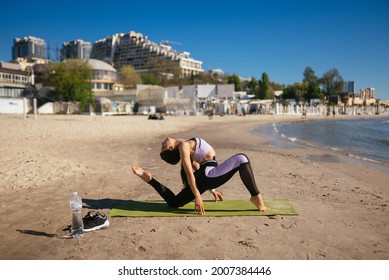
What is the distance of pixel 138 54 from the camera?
162625mm

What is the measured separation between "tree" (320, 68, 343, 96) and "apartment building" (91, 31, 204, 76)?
57696 millimetres

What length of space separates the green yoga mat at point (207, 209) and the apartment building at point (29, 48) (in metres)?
140

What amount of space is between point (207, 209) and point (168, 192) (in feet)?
2.22

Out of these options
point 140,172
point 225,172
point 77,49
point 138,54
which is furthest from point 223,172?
point 77,49

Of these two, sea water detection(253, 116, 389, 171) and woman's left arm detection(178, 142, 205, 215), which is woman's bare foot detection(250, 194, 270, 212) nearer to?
→ woman's left arm detection(178, 142, 205, 215)

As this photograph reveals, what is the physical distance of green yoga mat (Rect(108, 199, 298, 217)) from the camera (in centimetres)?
460

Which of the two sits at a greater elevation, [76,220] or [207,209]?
[76,220]

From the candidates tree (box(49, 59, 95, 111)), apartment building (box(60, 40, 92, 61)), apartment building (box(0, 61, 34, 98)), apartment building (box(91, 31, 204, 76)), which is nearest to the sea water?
tree (box(49, 59, 95, 111))

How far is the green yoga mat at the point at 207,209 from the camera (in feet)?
15.1

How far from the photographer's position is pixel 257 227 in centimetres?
407

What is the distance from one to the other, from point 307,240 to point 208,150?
1.83 m

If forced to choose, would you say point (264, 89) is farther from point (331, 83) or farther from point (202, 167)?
point (202, 167)

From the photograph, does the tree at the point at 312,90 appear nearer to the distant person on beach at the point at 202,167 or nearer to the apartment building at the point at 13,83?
the apartment building at the point at 13,83

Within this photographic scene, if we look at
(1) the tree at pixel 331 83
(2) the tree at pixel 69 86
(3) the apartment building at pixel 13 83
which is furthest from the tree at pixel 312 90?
(3) the apartment building at pixel 13 83
